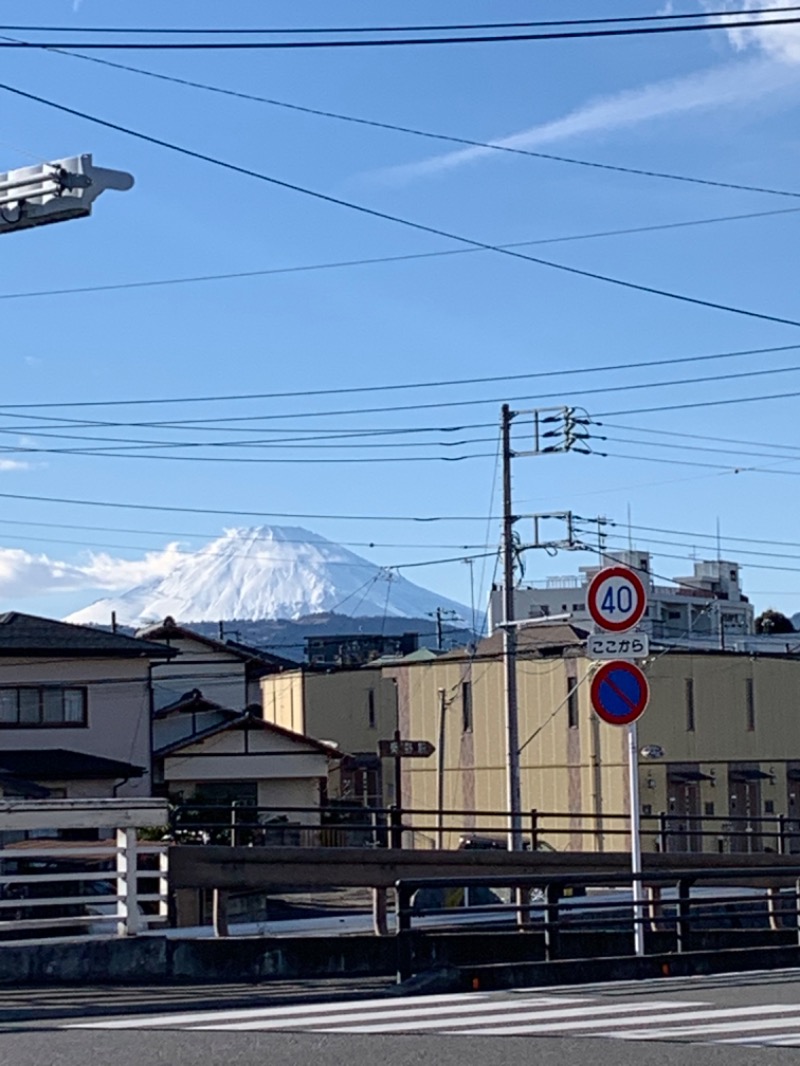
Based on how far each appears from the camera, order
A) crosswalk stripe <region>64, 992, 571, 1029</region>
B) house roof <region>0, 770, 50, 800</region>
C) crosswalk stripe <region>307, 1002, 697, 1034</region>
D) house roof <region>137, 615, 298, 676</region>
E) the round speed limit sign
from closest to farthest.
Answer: crosswalk stripe <region>307, 1002, 697, 1034</region> < crosswalk stripe <region>64, 992, 571, 1029</region> < the round speed limit sign < house roof <region>0, 770, 50, 800</region> < house roof <region>137, 615, 298, 676</region>

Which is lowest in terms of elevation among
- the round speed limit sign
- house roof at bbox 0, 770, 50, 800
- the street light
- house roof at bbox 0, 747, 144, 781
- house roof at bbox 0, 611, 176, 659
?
house roof at bbox 0, 770, 50, 800

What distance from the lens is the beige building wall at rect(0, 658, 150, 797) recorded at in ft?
147

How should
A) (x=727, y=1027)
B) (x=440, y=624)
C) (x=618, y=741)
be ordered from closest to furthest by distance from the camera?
1. (x=727, y=1027)
2. (x=618, y=741)
3. (x=440, y=624)

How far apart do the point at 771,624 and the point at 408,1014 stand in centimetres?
8549

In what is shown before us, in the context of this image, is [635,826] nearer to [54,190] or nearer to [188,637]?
[54,190]

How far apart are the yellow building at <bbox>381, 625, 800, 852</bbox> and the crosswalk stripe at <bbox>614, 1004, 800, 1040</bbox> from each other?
134ft

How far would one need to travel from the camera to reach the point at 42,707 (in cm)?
4516

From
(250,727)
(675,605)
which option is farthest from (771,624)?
(250,727)

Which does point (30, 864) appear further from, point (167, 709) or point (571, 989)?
point (167, 709)

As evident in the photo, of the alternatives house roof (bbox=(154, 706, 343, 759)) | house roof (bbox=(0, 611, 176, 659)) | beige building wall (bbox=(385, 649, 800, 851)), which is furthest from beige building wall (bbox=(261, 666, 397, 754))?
house roof (bbox=(0, 611, 176, 659))

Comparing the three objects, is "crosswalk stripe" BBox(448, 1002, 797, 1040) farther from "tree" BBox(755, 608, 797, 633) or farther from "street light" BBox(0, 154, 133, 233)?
"tree" BBox(755, 608, 797, 633)

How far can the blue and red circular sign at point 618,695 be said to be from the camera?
47.1 feet

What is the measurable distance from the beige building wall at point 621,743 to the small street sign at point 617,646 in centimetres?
3860

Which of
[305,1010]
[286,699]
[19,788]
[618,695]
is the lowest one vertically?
[305,1010]
